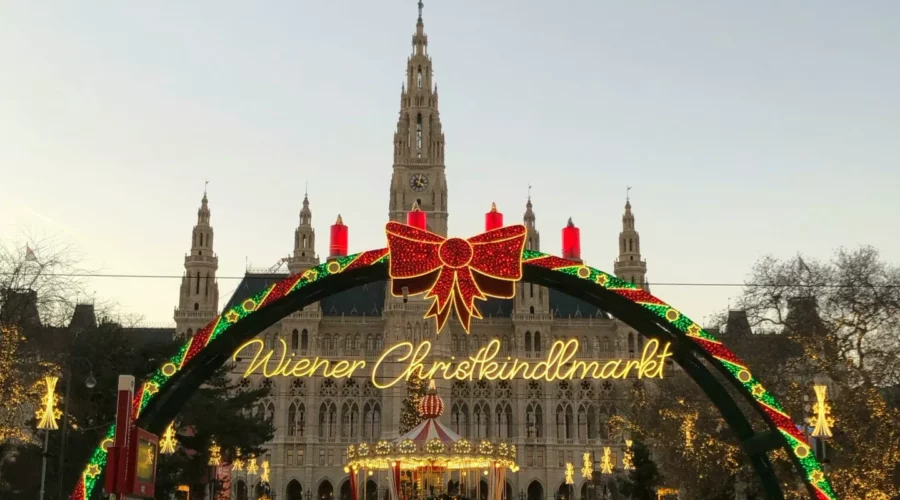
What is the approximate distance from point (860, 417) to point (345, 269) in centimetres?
2191

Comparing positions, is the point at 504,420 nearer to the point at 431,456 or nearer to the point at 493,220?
the point at 431,456

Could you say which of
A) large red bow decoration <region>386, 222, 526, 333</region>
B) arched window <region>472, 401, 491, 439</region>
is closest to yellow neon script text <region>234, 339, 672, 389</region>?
large red bow decoration <region>386, 222, 526, 333</region>

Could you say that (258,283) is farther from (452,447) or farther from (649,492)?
(452,447)

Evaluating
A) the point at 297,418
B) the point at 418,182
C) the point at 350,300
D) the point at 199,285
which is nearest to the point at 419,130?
the point at 418,182

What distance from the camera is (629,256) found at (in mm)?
83875

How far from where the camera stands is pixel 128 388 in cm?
1752

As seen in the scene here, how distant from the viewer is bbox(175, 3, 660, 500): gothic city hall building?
259 ft

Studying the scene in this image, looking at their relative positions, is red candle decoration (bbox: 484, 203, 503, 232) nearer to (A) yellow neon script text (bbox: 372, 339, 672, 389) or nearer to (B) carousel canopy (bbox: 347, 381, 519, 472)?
(A) yellow neon script text (bbox: 372, 339, 672, 389)

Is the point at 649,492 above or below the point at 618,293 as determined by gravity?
below

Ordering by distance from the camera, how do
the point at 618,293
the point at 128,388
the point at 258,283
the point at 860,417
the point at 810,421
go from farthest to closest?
the point at 258,283 < the point at 860,417 < the point at 810,421 < the point at 618,293 < the point at 128,388

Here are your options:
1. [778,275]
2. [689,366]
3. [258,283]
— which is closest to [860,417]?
[778,275]

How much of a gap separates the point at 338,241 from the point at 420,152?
6430cm

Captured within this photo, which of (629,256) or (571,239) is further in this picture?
(629,256)

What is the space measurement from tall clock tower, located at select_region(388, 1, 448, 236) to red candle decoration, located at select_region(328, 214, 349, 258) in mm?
59404
